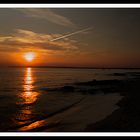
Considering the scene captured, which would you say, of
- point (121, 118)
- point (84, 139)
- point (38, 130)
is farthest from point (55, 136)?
point (121, 118)

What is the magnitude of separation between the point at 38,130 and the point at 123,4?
21.9 feet

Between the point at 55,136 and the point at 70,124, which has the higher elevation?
the point at 55,136

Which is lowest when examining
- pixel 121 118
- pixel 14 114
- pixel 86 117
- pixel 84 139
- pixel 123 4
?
pixel 14 114

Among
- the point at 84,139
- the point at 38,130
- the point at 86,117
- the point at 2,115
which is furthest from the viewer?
the point at 2,115

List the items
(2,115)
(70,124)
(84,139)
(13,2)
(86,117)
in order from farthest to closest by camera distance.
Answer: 1. (2,115)
2. (86,117)
3. (70,124)
4. (13,2)
5. (84,139)

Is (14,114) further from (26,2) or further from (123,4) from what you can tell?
(123,4)

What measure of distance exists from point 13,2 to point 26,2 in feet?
1.18

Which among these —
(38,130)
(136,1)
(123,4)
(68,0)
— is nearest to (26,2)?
(68,0)

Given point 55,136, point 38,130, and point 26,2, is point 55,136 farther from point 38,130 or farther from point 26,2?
point 38,130

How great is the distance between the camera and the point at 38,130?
892 centimetres

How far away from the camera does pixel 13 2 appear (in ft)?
17.2

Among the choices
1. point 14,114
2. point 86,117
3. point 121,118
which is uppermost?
point 121,118

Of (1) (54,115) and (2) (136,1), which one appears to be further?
(1) (54,115)

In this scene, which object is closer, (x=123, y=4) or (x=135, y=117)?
(x=123, y=4)
